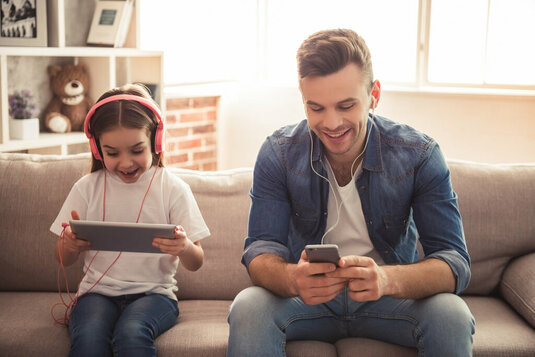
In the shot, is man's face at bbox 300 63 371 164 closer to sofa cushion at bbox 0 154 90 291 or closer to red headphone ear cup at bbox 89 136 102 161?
red headphone ear cup at bbox 89 136 102 161

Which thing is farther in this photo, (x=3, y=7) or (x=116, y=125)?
(x=3, y=7)

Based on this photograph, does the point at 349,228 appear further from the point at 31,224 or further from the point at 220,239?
the point at 31,224

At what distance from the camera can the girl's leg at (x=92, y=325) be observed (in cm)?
176

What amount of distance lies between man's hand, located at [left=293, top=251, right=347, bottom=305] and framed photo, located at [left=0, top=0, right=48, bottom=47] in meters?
2.11

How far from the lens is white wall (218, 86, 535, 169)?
12.3 feet

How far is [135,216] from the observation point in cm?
202

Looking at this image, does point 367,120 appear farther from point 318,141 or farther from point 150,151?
point 150,151

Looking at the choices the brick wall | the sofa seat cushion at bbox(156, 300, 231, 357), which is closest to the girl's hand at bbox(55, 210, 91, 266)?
the sofa seat cushion at bbox(156, 300, 231, 357)

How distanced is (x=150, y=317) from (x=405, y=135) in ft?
2.97

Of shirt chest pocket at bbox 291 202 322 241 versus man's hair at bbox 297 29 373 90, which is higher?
man's hair at bbox 297 29 373 90

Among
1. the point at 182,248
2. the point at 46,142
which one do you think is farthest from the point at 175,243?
the point at 46,142

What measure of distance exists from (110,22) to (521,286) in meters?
2.49

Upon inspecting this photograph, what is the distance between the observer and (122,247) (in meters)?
1.77

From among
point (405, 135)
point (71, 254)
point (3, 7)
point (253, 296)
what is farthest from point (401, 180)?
point (3, 7)
